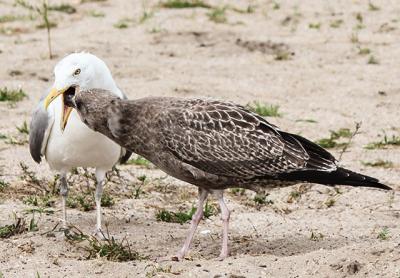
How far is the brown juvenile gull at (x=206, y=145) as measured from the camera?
5.71 meters

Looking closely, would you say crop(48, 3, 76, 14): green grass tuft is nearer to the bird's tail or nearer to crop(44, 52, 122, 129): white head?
crop(44, 52, 122, 129): white head

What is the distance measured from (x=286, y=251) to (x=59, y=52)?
21.8ft

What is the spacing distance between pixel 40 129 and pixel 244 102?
13.3 feet

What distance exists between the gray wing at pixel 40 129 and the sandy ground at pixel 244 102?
0.51m

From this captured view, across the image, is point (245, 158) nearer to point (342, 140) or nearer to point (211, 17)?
point (342, 140)

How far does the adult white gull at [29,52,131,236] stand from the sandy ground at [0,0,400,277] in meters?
0.46

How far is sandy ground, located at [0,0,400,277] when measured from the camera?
5.62m

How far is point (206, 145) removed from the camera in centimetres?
572

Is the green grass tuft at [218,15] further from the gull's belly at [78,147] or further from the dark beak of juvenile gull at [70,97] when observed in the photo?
the dark beak of juvenile gull at [70,97]

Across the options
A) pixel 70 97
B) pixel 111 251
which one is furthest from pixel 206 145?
pixel 70 97

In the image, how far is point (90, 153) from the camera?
6402 millimetres

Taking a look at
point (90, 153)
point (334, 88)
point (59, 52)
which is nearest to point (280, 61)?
point (334, 88)

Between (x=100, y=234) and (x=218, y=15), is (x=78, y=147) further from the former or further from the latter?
(x=218, y=15)

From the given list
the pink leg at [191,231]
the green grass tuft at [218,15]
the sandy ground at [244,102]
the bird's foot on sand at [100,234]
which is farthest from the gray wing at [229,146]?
the green grass tuft at [218,15]
